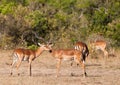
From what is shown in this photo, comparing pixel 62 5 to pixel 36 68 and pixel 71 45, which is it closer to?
pixel 71 45

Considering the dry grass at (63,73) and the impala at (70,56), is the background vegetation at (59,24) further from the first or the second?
the impala at (70,56)

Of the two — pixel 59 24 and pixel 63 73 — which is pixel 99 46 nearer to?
pixel 59 24

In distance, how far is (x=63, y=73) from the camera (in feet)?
57.1

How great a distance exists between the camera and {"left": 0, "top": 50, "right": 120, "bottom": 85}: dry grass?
1460 centimetres

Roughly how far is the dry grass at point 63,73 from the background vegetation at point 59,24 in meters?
4.81

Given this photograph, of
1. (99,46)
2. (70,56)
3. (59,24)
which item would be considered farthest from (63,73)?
(59,24)

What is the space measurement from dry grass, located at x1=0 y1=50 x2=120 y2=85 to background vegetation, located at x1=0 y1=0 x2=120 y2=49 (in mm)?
4812

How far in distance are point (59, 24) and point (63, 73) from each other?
1396 centimetres

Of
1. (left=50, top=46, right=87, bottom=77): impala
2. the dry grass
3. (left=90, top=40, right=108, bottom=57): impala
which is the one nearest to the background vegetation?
(left=90, top=40, right=108, bottom=57): impala

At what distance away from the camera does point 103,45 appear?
80.9ft

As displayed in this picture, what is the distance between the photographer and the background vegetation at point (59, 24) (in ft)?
94.8

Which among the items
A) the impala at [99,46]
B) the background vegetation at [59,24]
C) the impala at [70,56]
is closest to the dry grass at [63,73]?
the impala at [70,56]

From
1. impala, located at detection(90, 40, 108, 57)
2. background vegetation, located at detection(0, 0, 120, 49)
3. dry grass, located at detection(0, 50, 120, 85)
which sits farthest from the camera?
background vegetation, located at detection(0, 0, 120, 49)

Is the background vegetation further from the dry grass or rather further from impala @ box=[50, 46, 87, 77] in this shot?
impala @ box=[50, 46, 87, 77]
